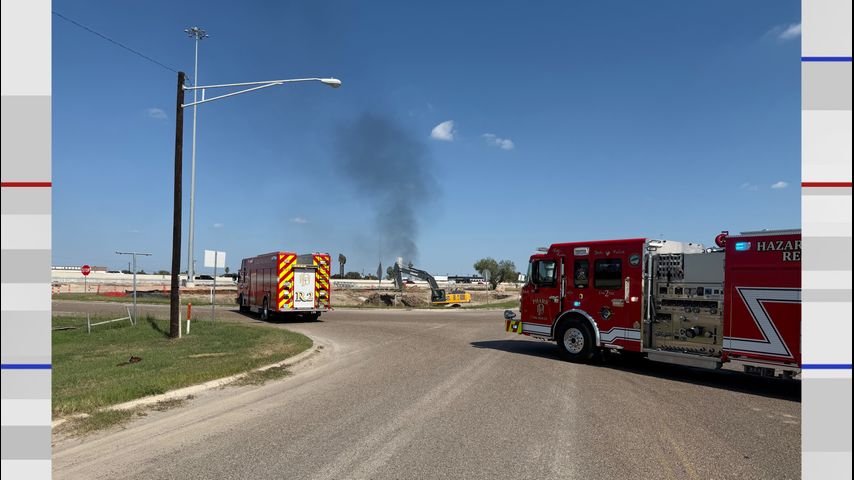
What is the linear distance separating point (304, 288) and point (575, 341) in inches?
589

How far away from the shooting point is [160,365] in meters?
10.3

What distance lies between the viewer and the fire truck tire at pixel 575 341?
39.3ft

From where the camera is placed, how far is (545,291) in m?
13.2

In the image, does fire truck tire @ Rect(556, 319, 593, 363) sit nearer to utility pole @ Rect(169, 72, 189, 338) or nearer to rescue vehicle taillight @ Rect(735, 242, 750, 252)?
rescue vehicle taillight @ Rect(735, 242, 750, 252)

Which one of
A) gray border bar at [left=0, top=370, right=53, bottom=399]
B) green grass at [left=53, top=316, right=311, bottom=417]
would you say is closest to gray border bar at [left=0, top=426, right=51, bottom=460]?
gray border bar at [left=0, top=370, right=53, bottom=399]

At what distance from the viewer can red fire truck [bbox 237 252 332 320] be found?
23.8 metres

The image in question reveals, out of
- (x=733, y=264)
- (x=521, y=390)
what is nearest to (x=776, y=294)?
(x=733, y=264)

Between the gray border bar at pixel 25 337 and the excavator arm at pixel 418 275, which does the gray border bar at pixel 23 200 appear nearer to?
the gray border bar at pixel 25 337

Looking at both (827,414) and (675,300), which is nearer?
(827,414)

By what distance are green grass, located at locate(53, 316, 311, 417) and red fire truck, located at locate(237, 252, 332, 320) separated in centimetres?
540

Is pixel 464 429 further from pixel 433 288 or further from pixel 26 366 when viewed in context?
pixel 433 288

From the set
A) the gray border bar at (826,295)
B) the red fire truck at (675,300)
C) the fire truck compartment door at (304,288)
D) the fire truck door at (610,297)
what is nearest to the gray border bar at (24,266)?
the gray border bar at (826,295)

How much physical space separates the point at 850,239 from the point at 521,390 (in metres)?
7.62

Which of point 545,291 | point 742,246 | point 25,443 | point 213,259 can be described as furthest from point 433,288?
point 25,443
